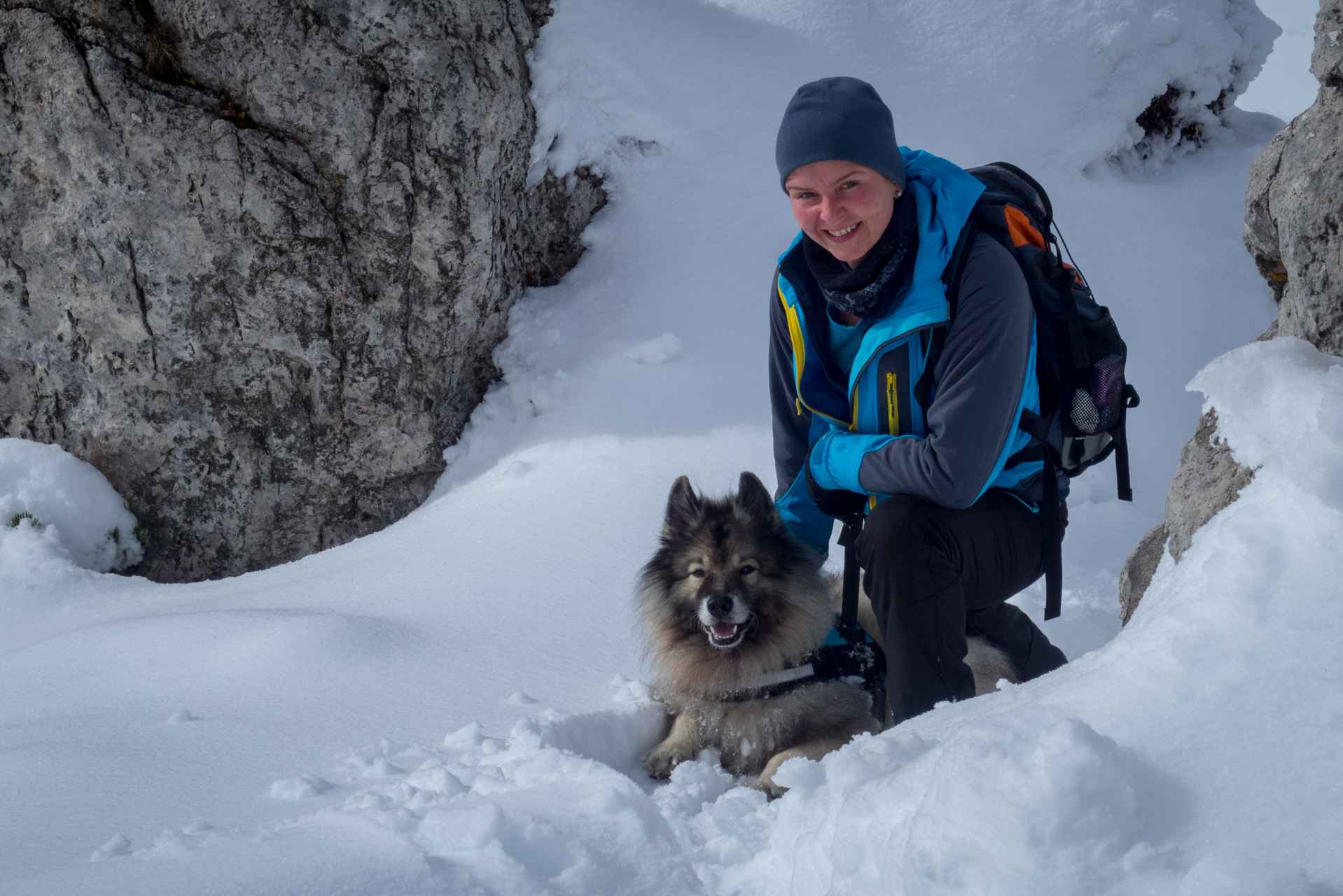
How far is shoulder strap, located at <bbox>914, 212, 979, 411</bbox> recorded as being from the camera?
2.10m

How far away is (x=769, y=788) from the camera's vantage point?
2.29 meters

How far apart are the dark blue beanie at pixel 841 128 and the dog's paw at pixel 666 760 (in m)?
1.63

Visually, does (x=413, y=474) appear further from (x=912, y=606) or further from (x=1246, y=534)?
(x=1246, y=534)

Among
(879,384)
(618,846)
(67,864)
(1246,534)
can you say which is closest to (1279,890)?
(1246,534)

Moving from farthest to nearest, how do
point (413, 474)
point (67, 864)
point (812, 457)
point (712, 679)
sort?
point (413, 474) → point (712, 679) → point (812, 457) → point (67, 864)

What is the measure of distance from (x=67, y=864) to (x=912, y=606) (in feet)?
5.78

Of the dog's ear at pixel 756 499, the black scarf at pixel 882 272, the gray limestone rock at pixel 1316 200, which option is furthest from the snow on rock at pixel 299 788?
the gray limestone rock at pixel 1316 200

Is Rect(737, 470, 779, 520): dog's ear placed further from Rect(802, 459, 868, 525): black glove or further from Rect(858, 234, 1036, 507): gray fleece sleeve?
Rect(858, 234, 1036, 507): gray fleece sleeve

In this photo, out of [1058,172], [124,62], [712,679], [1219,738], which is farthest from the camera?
[1058,172]

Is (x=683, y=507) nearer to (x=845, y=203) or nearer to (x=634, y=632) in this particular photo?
(x=634, y=632)

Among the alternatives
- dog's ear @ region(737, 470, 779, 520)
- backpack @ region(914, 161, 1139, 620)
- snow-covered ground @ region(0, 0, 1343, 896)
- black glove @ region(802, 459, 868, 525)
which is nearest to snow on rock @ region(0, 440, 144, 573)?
snow-covered ground @ region(0, 0, 1343, 896)

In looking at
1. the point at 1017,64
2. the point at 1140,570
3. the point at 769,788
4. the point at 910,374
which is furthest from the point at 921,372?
the point at 1017,64

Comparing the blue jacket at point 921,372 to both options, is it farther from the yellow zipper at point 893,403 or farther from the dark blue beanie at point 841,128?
the dark blue beanie at point 841,128

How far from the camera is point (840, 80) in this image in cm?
214
